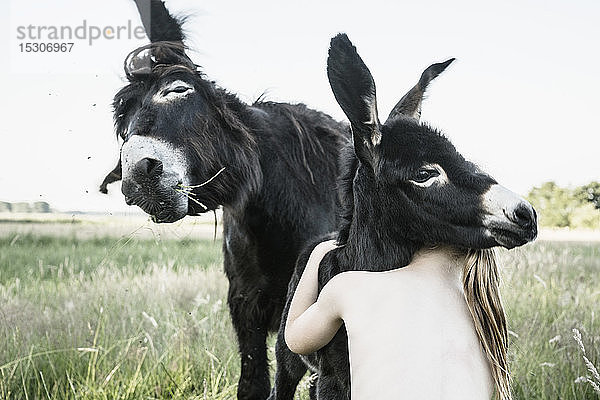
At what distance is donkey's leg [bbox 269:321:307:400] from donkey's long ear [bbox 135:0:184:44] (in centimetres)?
140

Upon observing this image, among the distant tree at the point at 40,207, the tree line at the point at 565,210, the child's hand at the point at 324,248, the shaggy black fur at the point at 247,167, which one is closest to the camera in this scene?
the child's hand at the point at 324,248

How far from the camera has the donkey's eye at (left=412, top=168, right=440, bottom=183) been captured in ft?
6.14

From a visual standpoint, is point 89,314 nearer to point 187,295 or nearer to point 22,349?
point 22,349

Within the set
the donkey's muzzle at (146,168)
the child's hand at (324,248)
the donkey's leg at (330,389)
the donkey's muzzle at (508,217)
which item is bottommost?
the donkey's leg at (330,389)

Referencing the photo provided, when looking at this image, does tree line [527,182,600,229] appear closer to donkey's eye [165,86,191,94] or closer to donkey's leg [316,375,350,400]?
donkey's eye [165,86,191,94]

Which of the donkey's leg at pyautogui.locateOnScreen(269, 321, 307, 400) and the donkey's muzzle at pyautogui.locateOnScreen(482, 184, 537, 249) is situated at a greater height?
the donkey's muzzle at pyautogui.locateOnScreen(482, 184, 537, 249)

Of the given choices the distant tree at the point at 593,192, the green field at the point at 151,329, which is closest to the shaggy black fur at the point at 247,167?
the green field at the point at 151,329

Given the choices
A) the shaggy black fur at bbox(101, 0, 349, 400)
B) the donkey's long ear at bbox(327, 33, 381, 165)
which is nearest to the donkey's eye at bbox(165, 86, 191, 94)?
the shaggy black fur at bbox(101, 0, 349, 400)

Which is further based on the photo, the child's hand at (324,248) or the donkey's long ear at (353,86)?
the child's hand at (324,248)

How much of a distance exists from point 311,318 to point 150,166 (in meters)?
1.02

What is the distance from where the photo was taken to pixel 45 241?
17.6ft

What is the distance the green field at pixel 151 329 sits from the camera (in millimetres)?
3580

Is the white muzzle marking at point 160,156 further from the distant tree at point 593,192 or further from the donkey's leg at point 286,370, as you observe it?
the distant tree at point 593,192

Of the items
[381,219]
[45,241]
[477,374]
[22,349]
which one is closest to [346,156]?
[381,219]
